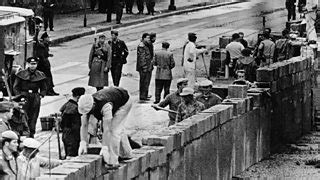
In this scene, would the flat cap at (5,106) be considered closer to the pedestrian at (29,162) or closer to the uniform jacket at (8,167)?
the pedestrian at (29,162)

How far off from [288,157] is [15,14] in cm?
739

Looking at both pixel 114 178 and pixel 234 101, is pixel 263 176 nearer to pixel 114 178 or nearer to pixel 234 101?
pixel 234 101

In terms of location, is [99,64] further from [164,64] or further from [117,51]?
[117,51]

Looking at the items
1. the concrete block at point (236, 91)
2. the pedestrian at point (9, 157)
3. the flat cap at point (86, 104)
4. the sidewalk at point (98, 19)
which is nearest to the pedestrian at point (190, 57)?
the concrete block at point (236, 91)

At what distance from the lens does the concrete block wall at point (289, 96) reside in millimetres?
31562

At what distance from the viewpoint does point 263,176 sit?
93.1 ft

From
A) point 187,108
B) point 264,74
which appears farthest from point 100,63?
point 187,108

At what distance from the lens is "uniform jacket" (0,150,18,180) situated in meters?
17.2

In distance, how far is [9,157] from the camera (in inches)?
682

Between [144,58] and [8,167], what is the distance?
15.9 meters

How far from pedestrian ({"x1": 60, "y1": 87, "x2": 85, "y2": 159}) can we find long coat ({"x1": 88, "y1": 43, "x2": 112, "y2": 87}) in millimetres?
9904

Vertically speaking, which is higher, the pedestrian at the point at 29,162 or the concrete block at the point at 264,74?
the pedestrian at the point at 29,162

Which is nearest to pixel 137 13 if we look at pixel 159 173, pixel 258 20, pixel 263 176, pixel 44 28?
pixel 258 20

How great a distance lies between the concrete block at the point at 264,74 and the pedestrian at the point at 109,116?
12.4 metres
